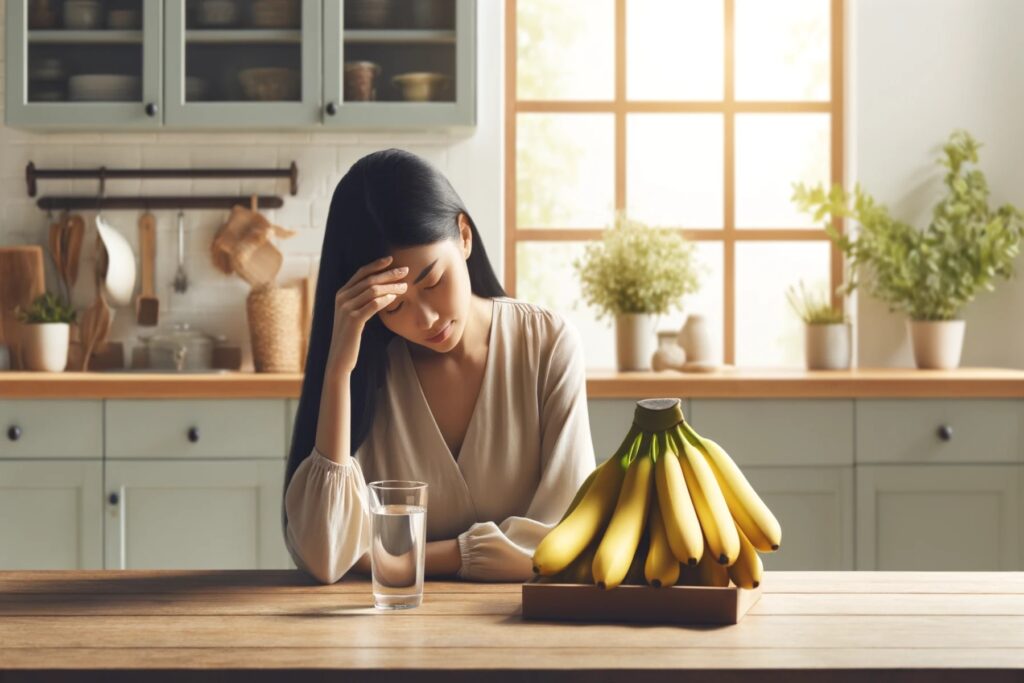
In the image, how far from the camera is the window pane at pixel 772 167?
4.08 m

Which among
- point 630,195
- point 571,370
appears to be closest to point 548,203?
point 630,195

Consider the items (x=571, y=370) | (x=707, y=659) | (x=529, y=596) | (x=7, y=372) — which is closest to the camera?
(x=707, y=659)

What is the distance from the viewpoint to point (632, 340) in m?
3.57

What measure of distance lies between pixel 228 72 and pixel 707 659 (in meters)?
2.95

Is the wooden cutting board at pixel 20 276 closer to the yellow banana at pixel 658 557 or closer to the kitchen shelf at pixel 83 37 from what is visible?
the kitchen shelf at pixel 83 37

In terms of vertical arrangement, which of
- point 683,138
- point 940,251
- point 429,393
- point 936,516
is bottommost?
point 936,516

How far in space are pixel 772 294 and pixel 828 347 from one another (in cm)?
50

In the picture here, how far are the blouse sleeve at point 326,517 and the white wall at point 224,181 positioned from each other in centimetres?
228

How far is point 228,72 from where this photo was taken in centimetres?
359

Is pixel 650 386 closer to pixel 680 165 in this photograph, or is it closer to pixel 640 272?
pixel 640 272

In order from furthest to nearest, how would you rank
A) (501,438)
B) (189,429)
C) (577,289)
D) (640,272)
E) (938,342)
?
1. (577,289)
2. (938,342)
3. (640,272)
4. (189,429)
5. (501,438)

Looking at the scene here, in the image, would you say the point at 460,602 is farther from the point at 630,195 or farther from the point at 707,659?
the point at 630,195

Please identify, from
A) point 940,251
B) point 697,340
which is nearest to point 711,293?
point 697,340

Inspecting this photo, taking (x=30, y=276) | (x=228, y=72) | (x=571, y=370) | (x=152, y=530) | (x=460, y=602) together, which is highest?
(x=228, y=72)
